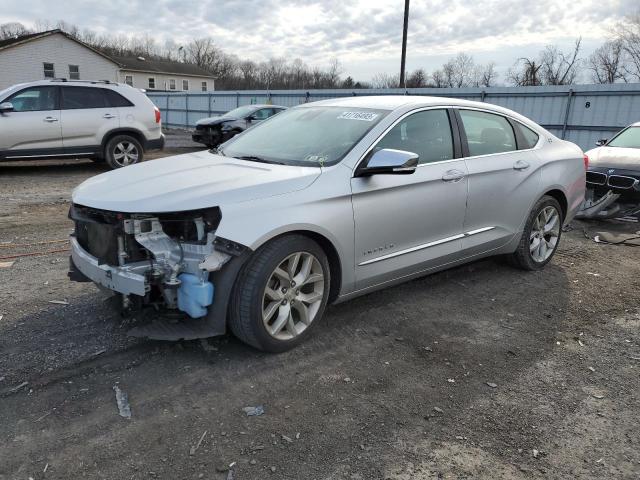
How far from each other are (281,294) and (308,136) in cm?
139

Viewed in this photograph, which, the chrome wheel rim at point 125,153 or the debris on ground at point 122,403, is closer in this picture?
the debris on ground at point 122,403

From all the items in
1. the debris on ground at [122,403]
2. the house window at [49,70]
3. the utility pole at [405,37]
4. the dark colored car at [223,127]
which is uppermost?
the utility pole at [405,37]

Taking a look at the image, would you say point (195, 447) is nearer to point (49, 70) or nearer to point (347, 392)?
point (347, 392)

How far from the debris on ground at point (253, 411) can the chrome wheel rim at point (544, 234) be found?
3.56 meters

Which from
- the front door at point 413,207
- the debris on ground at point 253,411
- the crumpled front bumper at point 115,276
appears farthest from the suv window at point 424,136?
the debris on ground at point 253,411

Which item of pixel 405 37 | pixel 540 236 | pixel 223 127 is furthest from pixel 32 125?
pixel 405 37

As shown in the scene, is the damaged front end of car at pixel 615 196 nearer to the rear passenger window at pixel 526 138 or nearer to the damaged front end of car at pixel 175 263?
the rear passenger window at pixel 526 138

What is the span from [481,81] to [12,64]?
117 ft

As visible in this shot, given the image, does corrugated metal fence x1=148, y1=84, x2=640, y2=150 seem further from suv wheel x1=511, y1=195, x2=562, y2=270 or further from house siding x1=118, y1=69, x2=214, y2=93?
house siding x1=118, y1=69, x2=214, y2=93

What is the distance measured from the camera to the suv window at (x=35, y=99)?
10.3 metres

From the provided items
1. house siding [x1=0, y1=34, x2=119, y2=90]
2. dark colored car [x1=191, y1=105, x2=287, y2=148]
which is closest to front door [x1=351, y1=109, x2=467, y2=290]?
dark colored car [x1=191, y1=105, x2=287, y2=148]

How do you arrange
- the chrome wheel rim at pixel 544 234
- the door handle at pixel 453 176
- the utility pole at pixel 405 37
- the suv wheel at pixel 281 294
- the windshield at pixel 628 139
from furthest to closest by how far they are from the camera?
the utility pole at pixel 405 37
the windshield at pixel 628 139
the chrome wheel rim at pixel 544 234
the door handle at pixel 453 176
the suv wheel at pixel 281 294

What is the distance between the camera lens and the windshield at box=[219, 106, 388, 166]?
3912 millimetres

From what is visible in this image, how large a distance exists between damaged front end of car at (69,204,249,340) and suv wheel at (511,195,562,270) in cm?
327
